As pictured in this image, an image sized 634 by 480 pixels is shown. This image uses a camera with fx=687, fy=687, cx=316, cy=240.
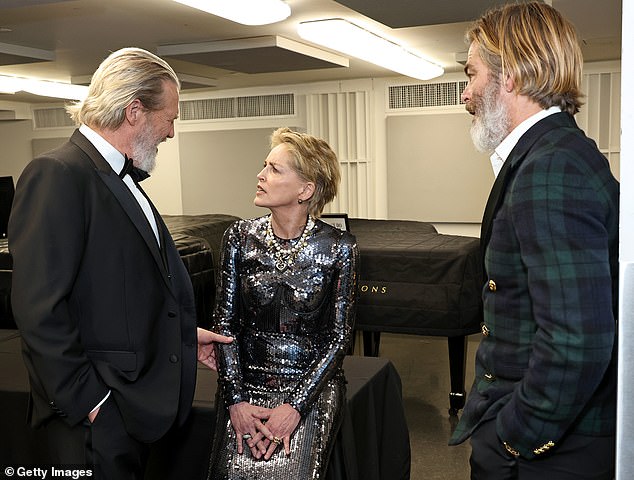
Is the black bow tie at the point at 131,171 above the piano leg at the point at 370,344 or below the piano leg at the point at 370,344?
above

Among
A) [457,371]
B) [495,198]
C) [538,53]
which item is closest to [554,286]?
[495,198]

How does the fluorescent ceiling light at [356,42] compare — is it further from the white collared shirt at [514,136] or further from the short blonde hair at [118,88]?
the white collared shirt at [514,136]

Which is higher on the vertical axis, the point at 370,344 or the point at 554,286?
the point at 554,286

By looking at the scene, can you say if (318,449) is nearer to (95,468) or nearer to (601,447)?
(95,468)

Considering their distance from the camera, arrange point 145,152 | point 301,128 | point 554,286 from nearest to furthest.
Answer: point 554,286, point 145,152, point 301,128

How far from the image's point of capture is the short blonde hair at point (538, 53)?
156 centimetres

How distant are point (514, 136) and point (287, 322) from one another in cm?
123

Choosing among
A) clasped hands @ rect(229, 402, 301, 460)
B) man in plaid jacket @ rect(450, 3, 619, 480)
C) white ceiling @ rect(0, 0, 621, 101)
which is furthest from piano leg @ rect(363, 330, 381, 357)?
man in plaid jacket @ rect(450, 3, 619, 480)

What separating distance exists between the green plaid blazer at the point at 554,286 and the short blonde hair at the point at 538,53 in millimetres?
66

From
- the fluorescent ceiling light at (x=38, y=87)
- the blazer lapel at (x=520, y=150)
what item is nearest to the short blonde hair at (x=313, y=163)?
the blazer lapel at (x=520, y=150)

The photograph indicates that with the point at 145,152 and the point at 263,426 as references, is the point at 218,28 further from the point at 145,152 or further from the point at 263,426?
the point at 263,426

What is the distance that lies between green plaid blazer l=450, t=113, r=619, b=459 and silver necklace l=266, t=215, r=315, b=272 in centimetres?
110

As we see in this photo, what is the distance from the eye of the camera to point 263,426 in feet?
7.71

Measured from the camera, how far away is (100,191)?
6.49 feet
